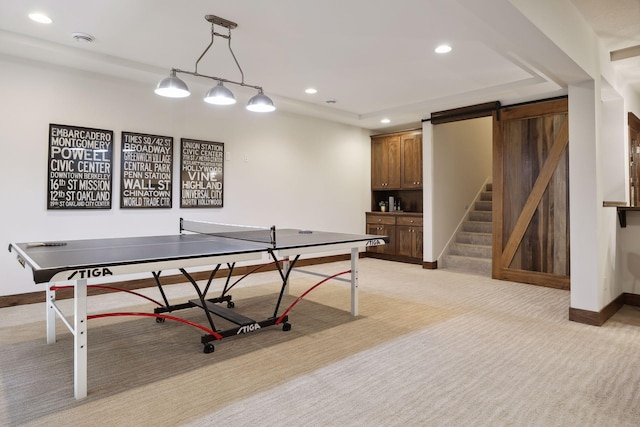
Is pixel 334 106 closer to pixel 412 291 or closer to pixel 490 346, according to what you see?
pixel 412 291

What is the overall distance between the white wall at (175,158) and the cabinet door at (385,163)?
0.17m

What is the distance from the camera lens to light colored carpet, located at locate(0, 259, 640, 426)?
1984 millimetres

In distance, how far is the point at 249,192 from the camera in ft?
19.8

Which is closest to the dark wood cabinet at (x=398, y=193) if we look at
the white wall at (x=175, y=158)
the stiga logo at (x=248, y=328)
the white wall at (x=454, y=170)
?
the white wall at (x=175, y=158)

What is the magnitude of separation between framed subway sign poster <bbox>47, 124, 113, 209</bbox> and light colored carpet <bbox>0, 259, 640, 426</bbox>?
1.27 metres

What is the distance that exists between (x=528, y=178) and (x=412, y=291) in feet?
7.71

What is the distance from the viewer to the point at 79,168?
14.5 feet

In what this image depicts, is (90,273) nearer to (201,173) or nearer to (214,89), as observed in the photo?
(214,89)

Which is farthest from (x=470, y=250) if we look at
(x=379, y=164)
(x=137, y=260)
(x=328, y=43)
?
(x=137, y=260)

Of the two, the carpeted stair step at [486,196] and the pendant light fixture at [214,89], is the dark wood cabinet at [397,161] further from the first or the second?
the pendant light fixture at [214,89]

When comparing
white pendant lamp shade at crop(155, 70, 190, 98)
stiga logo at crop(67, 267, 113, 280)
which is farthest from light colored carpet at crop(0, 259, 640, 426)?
white pendant lamp shade at crop(155, 70, 190, 98)

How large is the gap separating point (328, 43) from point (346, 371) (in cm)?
302

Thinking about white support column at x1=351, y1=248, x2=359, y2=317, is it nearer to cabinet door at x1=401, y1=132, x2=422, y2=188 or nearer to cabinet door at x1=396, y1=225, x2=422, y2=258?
cabinet door at x1=396, y1=225, x2=422, y2=258

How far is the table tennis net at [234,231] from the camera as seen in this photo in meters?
3.31
